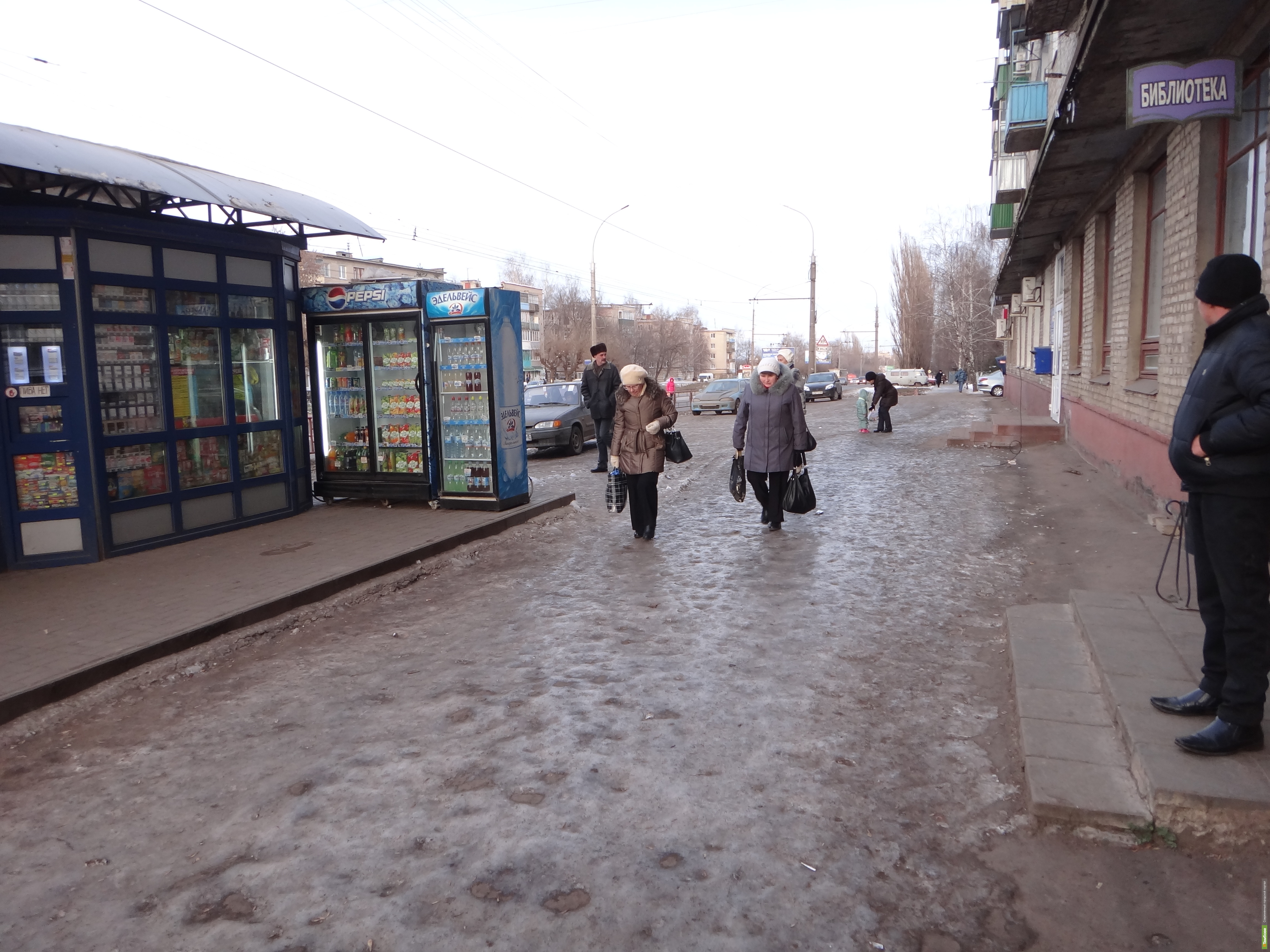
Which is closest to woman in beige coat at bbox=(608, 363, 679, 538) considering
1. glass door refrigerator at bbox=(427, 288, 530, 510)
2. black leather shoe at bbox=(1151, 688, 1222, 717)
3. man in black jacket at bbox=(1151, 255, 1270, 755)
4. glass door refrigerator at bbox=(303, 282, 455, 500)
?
glass door refrigerator at bbox=(427, 288, 530, 510)

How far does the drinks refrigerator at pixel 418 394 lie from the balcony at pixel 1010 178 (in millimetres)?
12943

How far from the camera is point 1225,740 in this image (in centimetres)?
338

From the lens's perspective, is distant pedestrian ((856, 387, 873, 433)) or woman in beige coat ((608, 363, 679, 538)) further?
distant pedestrian ((856, 387, 873, 433))

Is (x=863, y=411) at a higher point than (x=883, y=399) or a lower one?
lower

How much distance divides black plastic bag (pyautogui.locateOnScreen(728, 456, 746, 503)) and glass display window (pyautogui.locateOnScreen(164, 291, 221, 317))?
17.8ft

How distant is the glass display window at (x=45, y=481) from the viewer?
24.9 feet

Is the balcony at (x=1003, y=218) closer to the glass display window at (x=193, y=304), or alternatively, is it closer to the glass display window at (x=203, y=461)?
the glass display window at (x=193, y=304)

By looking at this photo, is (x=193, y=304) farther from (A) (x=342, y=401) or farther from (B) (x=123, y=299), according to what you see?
(A) (x=342, y=401)

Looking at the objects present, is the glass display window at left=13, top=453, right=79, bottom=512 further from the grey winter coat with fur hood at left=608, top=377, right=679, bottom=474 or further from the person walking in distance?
the person walking in distance

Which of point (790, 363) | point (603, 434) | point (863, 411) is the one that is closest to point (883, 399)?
point (863, 411)

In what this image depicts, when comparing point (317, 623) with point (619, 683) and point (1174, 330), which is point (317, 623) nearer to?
point (619, 683)

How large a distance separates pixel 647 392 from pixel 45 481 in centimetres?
536

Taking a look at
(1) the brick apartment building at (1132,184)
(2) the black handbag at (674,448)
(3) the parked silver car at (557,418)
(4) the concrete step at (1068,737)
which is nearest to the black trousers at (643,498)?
(2) the black handbag at (674,448)

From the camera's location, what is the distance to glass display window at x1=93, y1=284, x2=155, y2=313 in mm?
7855
